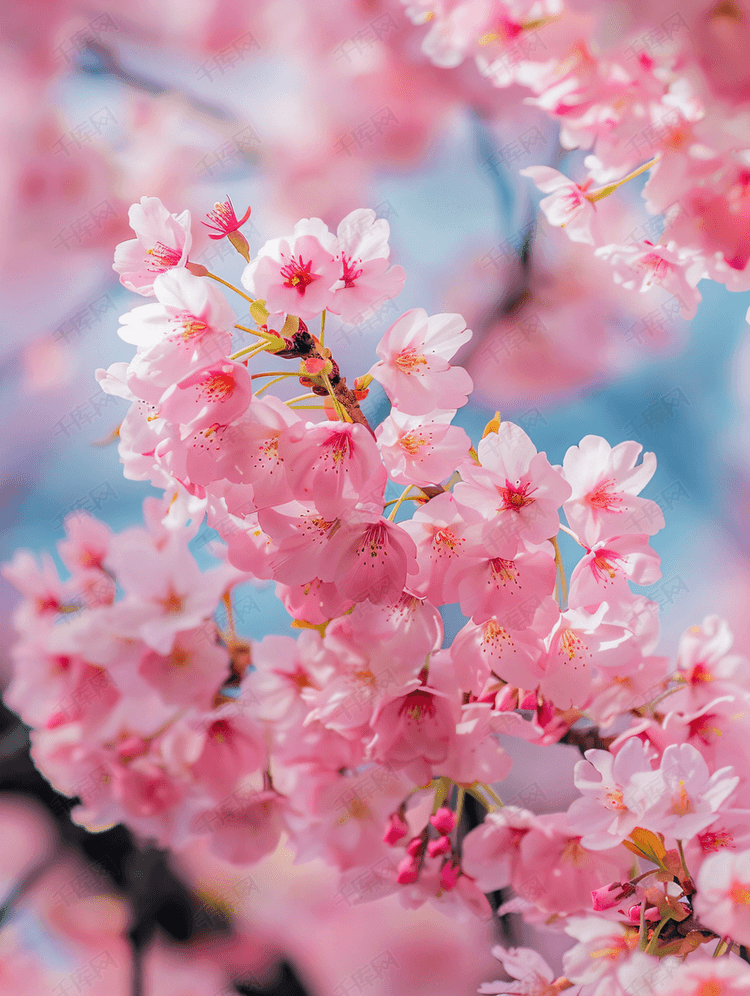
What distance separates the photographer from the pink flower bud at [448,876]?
2.66 feet

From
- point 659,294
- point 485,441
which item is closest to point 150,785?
point 485,441

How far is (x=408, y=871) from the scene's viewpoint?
2.59ft

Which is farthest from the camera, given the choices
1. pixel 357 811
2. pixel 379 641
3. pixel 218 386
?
pixel 357 811

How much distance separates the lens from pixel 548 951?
1.09m


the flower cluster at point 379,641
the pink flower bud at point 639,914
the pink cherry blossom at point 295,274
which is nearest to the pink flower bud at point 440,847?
the flower cluster at point 379,641

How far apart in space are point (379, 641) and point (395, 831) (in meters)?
0.34

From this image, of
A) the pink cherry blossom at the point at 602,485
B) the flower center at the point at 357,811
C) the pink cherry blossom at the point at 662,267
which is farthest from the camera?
the flower center at the point at 357,811

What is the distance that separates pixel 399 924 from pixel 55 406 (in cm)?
122

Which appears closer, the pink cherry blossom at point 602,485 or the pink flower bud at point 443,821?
the pink cherry blossom at point 602,485

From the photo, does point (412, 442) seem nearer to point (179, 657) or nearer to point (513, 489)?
point (513, 489)

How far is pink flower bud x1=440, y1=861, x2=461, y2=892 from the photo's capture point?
0.81 m

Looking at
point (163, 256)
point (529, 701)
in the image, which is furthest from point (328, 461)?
point (529, 701)

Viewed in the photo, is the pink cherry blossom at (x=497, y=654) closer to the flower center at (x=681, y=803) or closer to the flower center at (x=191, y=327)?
the flower center at (x=681, y=803)

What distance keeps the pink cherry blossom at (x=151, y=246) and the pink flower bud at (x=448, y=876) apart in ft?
2.50
